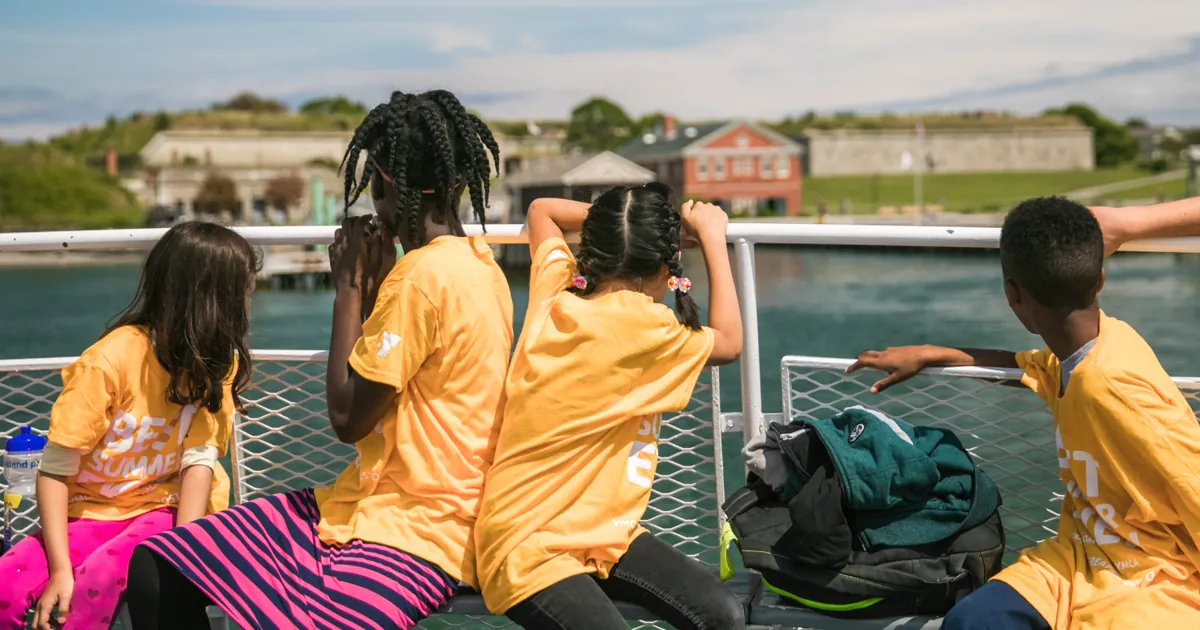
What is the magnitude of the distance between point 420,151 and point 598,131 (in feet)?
400

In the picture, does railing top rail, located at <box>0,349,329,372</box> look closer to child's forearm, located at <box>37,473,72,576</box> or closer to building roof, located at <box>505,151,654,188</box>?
child's forearm, located at <box>37,473,72,576</box>

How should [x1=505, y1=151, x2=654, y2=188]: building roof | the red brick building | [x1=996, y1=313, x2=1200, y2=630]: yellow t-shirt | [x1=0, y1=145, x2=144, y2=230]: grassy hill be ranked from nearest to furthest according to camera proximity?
[x1=996, y1=313, x2=1200, y2=630]: yellow t-shirt < [x1=505, y1=151, x2=654, y2=188]: building roof < the red brick building < [x1=0, y1=145, x2=144, y2=230]: grassy hill

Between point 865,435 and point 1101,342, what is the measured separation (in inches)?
17.4

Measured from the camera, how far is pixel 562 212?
8.23 ft

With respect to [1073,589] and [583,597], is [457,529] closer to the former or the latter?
[583,597]

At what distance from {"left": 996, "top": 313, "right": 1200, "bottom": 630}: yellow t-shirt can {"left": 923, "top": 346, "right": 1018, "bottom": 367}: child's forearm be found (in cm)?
27

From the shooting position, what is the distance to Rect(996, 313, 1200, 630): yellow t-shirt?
1931 millimetres

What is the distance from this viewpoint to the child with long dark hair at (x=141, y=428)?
229 cm

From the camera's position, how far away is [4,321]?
39625 mm

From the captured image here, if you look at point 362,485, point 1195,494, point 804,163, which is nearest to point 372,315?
point 362,485

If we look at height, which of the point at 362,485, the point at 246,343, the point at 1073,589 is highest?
the point at 246,343

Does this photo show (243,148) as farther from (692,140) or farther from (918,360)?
(918,360)

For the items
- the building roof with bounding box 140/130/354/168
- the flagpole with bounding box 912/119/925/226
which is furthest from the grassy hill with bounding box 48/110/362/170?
the flagpole with bounding box 912/119/925/226

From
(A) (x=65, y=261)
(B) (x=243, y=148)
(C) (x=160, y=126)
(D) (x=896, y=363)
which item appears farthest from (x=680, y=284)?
(C) (x=160, y=126)
